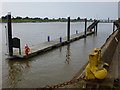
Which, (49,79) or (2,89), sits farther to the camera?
(49,79)

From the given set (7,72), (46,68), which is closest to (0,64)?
(7,72)

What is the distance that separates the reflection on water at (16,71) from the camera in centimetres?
927

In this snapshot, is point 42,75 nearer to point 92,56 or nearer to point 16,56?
point 16,56

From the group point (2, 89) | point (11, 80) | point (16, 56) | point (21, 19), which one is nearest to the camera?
point (2, 89)

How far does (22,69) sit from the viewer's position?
11.8 meters

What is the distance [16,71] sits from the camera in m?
11.3

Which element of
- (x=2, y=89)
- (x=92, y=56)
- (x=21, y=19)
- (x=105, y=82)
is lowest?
(x=2, y=89)

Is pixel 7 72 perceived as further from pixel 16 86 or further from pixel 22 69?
pixel 16 86

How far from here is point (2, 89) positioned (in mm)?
8406

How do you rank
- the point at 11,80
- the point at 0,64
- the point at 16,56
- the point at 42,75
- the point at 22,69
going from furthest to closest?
the point at 16,56 < the point at 0,64 < the point at 22,69 < the point at 42,75 < the point at 11,80

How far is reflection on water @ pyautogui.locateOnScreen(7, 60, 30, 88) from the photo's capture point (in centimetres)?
927

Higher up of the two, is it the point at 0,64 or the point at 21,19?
the point at 21,19

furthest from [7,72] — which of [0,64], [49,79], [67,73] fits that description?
[67,73]

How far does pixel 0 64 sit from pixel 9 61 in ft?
2.75
